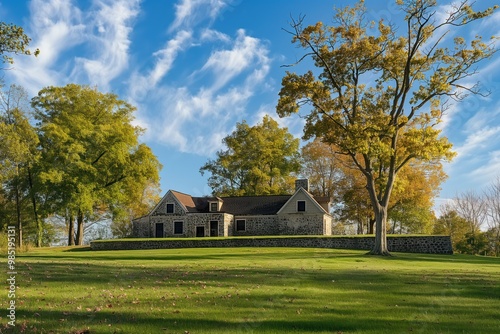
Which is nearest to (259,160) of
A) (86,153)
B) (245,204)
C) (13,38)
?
(245,204)

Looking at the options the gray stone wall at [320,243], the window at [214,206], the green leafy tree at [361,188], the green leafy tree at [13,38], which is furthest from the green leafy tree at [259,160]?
the green leafy tree at [13,38]

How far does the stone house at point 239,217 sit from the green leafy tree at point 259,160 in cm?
686

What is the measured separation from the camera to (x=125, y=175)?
148ft

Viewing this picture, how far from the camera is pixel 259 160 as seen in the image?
54.8 meters

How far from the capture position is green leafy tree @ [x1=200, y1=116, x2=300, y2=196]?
5503cm

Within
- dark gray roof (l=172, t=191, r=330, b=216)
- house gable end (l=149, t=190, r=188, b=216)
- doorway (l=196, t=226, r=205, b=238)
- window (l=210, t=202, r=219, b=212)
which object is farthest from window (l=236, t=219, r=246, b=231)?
house gable end (l=149, t=190, r=188, b=216)

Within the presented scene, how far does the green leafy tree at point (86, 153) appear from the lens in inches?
1598

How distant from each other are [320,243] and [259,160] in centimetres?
2165

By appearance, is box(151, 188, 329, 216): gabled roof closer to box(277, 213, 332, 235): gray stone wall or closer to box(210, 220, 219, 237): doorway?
box(277, 213, 332, 235): gray stone wall

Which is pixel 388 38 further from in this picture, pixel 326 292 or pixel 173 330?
pixel 173 330

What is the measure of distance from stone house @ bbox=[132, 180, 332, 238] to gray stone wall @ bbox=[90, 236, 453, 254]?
427 inches

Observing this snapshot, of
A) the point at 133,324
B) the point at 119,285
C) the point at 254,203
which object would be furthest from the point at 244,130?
the point at 133,324

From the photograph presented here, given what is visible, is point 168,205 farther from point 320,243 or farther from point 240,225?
point 320,243

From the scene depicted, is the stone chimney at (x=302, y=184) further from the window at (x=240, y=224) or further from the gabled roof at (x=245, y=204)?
the window at (x=240, y=224)
